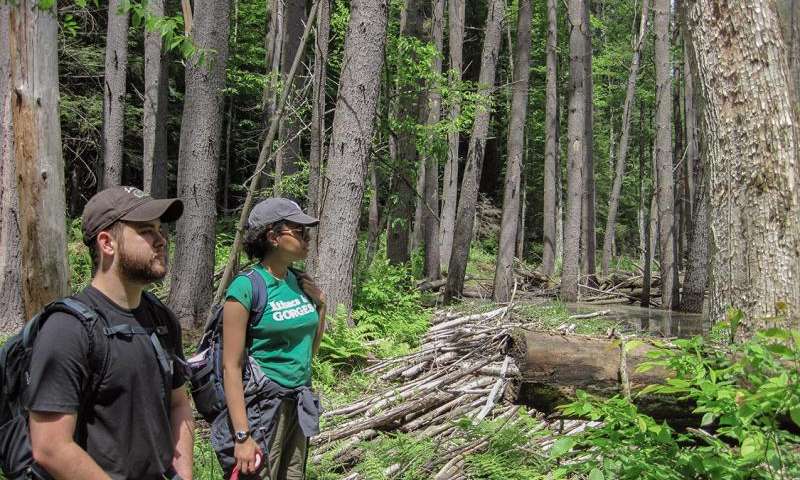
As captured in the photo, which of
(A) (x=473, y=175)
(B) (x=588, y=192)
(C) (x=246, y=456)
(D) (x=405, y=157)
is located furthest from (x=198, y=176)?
(B) (x=588, y=192)

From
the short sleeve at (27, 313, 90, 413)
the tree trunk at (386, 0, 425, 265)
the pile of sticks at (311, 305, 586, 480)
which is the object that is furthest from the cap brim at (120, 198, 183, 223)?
the tree trunk at (386, 0, 425, 265)

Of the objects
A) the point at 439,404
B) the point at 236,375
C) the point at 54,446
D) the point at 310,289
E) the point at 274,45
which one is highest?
the point at 274,45

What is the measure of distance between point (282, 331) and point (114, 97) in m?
15.6

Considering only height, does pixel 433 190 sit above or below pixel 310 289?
above

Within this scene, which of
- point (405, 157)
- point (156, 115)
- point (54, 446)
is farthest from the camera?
point (156, 115)

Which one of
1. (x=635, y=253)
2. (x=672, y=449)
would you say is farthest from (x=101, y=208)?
(x=635, y=253)

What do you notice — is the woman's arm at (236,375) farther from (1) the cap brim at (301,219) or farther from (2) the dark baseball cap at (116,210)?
(2) the dark baseball cap at (116,210)

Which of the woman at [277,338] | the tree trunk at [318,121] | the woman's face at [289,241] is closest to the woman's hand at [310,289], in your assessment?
the woman at [277,338]

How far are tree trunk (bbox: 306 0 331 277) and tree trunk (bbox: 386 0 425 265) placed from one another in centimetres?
200

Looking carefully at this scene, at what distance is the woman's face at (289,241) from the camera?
3805mm

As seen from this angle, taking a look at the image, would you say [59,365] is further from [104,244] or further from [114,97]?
[114,97]

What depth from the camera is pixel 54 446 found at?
2188mm

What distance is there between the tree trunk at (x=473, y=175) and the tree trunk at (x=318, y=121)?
481 centimetres

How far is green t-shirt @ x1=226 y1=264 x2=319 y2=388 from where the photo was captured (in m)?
3.62
